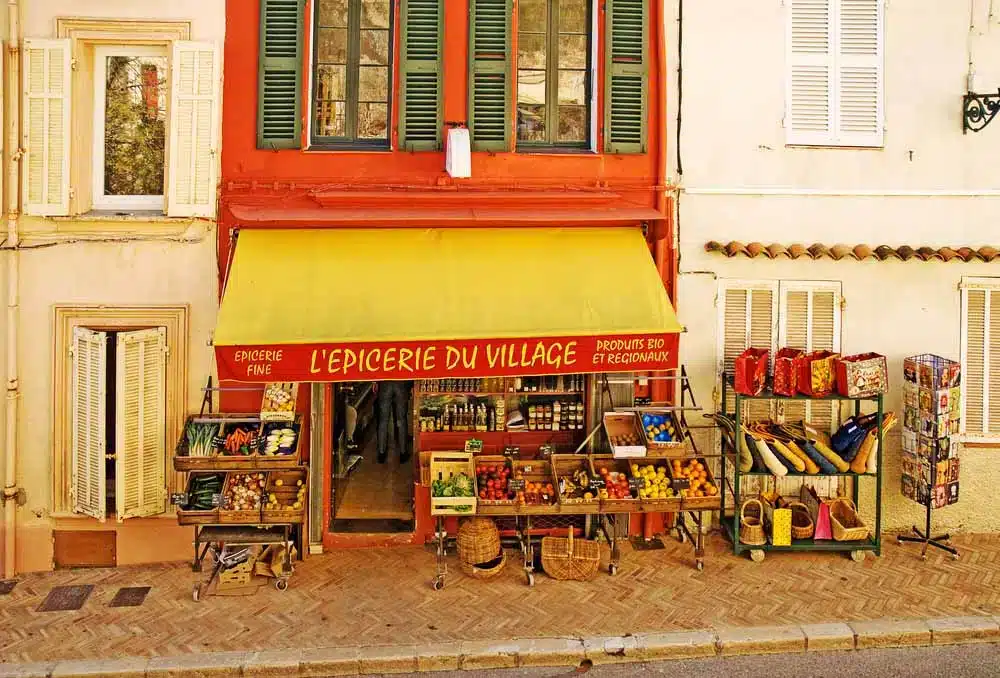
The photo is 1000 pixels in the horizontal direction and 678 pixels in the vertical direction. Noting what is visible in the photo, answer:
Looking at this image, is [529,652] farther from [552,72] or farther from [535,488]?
[552,72]

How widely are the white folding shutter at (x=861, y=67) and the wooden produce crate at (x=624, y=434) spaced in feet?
13.7

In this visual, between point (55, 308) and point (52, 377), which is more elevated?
point (55, 308)

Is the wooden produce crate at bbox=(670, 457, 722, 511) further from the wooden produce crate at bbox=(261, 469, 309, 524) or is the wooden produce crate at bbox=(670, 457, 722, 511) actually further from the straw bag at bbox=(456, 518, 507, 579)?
the wooden produce crate at bbox=(261, 469, 309, 524)

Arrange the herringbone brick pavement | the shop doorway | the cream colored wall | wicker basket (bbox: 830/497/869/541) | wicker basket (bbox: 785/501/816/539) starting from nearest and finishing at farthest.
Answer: the herringbone brick pavement → wicker basket (bbox: 830/497/869/541) → wicker basket (bbox: 785/501/816/539) → the cream colored wall → the shop doorway

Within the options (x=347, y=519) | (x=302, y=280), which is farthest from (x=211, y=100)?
(x=347, y=519)

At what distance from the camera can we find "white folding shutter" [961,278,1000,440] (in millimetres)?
9602

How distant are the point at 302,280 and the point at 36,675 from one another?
418 centimetres

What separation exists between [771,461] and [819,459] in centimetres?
61

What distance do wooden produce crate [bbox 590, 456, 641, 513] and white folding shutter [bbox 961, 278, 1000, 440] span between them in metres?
4.19

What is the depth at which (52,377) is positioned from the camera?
8875mm

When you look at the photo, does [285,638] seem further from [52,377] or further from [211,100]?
[211,100]

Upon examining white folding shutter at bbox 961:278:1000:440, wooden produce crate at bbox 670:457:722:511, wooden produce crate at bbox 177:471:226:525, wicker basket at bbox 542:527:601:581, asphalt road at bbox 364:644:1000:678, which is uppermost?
white folding shutter at bbox 961:278:1000:440

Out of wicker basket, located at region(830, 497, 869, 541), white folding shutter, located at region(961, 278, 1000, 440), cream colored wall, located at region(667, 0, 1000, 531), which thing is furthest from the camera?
white folding shutter, located at region(961, 278, 1000, 440)

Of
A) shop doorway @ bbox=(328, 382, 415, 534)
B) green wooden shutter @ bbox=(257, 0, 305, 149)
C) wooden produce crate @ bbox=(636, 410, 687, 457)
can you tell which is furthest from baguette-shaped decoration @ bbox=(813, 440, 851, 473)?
green wooden shutter @ bbox=(257, 0, 305, 149)
